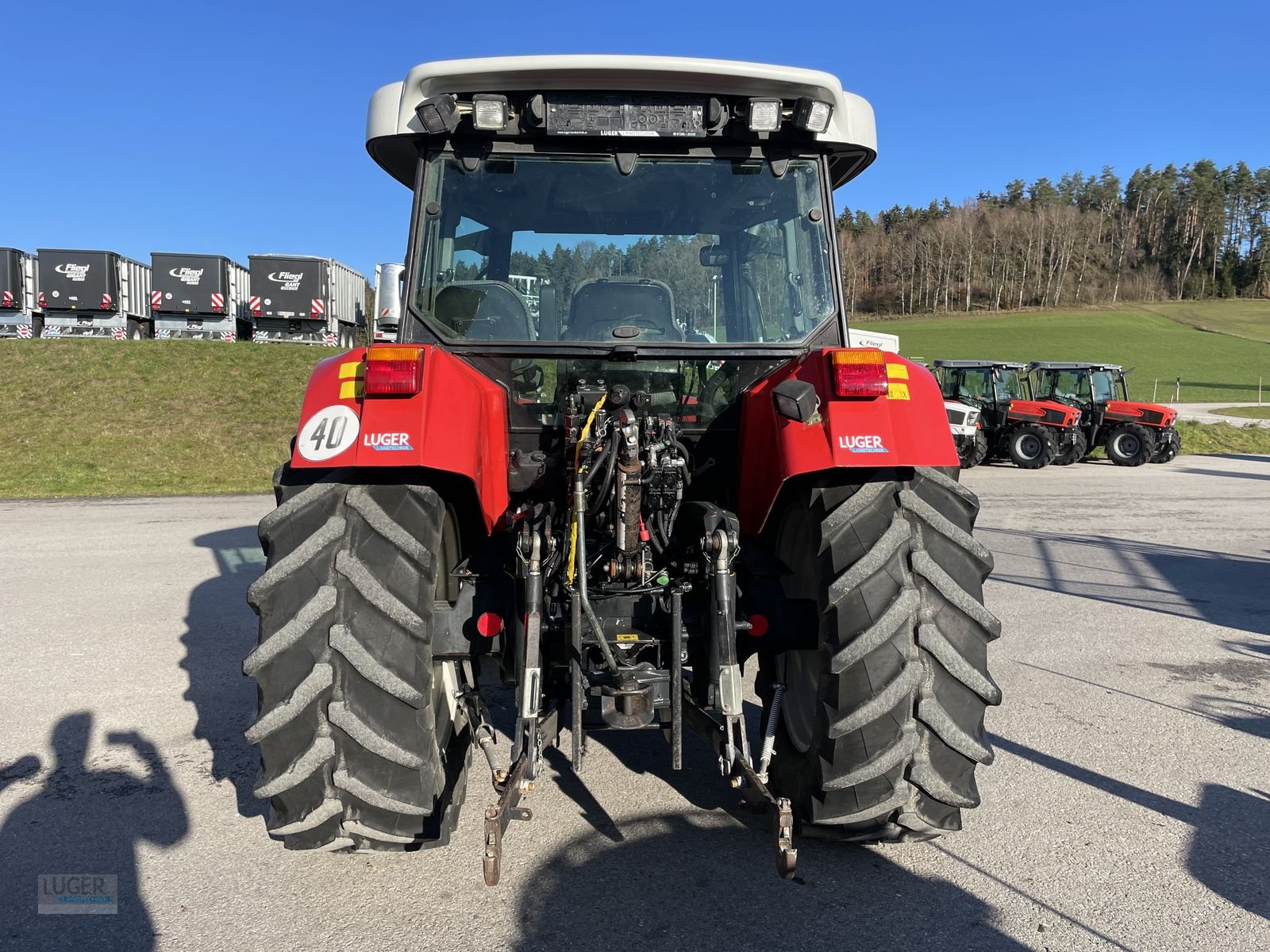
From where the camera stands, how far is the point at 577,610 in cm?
296

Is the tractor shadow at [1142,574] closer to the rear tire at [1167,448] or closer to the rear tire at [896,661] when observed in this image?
the rear tire at [896,661]

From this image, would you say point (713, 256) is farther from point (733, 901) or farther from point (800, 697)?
point (733, 901)

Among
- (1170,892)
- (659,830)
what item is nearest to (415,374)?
(659,830)

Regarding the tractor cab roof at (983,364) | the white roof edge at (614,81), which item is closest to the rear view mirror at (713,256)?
the white roof edge at (614,81)

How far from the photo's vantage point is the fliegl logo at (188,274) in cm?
2986

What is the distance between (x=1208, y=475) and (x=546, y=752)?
1993 centimetres

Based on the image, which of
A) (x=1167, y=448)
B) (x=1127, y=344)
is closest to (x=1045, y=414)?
(x=1167, y=448)

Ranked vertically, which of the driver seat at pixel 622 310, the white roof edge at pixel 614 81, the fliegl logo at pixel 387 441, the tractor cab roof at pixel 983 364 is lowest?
the fliegl logo at pixel 387 441

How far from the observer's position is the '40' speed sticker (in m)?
2.77

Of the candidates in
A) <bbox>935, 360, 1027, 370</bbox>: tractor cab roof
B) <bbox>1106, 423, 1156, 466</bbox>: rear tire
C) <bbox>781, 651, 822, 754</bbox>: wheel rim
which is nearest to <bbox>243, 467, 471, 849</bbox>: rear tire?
<bbox>781, 651, 822, 754</bbox>: wheel rim

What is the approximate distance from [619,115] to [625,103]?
0.05 metres

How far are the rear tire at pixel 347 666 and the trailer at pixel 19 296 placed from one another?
1255 inches

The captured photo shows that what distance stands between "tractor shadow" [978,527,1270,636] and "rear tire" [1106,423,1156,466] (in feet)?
42.2

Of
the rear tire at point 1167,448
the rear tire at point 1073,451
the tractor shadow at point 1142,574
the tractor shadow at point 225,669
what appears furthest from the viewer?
the rear tire at point 1167,448
